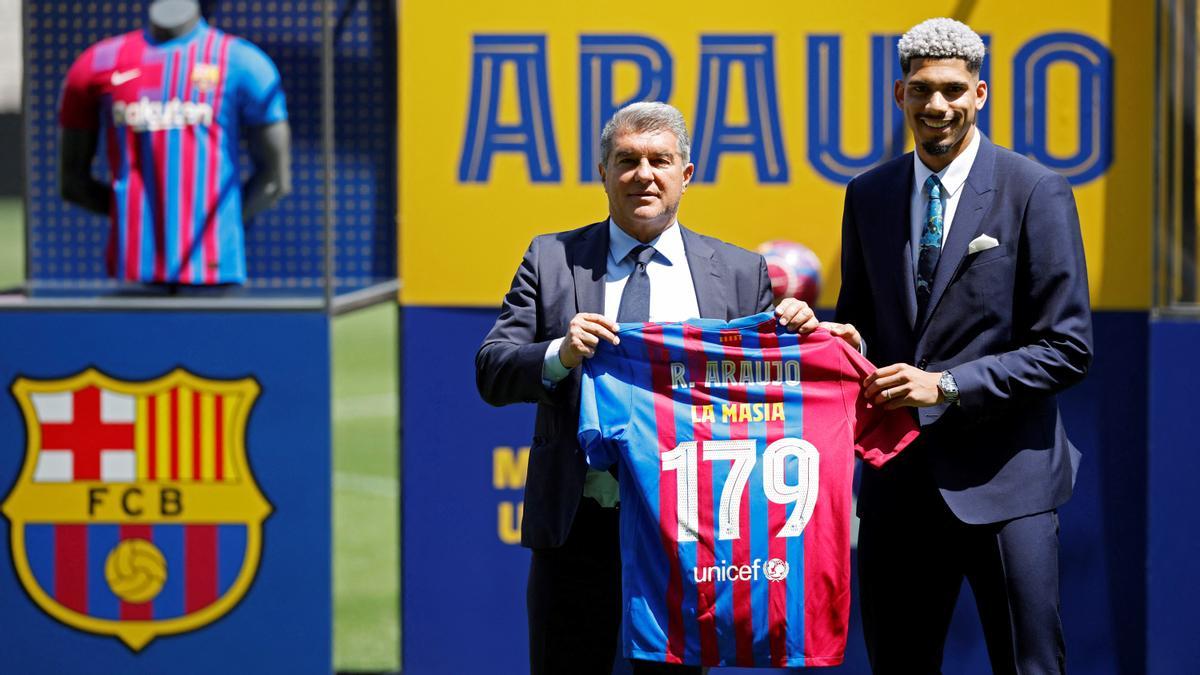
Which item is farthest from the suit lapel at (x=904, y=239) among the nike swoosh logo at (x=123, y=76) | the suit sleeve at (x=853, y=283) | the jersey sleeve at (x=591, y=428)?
the nike swoosh logo at (x=123, y=76)

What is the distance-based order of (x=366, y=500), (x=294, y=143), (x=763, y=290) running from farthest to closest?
(x=366, y=500) → (x=294, y=143) → (x=763, y=290)

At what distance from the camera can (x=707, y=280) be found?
3.47m

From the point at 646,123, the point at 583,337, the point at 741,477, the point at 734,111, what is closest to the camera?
the point at 583,337

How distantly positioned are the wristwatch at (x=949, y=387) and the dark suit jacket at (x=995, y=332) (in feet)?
0.04

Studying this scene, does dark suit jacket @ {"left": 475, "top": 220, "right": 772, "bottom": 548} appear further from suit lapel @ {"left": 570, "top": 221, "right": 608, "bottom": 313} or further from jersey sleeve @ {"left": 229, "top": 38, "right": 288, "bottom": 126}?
jersey sleeve @ {"left": 229, "top": 38, "right": 288, "bottom": 126}

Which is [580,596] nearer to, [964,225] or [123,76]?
[964,225]

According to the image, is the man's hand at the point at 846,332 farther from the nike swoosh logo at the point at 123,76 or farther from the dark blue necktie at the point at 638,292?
the nike swoosh logo at the point at 123,76

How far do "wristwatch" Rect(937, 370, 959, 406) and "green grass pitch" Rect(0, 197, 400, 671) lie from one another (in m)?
2.63

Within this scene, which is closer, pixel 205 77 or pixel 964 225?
pixel 964 225

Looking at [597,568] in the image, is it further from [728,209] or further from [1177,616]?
[1177,616]

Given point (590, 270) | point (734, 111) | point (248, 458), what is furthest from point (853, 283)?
point (248, 458)

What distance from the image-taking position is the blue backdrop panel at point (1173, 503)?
4930 mm

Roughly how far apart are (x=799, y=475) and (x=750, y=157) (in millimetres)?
1969

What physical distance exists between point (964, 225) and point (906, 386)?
0.39 metres
